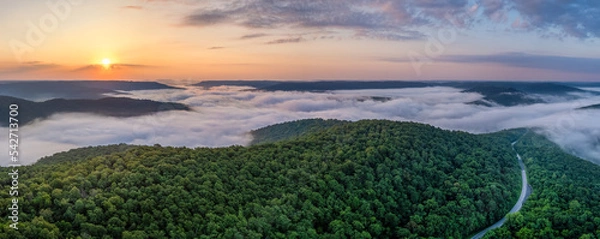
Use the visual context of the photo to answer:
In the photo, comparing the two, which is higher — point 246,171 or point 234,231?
point 246,171

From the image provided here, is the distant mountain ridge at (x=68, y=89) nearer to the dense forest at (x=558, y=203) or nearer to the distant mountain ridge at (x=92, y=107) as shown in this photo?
the distant mountain ridge at (x=92, y=107)

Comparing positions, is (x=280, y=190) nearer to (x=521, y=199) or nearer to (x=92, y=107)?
(x=521, y=199)

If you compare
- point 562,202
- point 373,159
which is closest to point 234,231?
point 373,159

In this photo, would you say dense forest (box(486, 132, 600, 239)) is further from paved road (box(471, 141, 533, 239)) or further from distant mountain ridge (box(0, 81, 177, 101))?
distant mountain ridge (box(0, 81, 177, 101))

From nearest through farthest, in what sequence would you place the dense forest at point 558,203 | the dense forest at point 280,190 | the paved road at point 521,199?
the dense forest at point 280,190 → the dense forest at point 558,203 → the paved road at point 521,199

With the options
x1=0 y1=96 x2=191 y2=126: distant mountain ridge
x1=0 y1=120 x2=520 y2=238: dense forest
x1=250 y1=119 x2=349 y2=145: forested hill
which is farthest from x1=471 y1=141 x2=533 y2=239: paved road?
x1=0 y1=96 x2=191 y2=126: distant mountain ridge

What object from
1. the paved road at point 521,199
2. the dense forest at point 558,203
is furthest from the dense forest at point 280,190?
the dense forest at point 558,203

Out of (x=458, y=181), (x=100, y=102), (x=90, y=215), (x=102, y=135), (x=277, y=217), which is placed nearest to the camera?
(x=90, y=215)

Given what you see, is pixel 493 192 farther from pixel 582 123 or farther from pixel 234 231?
pixel 582 123
